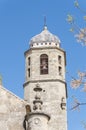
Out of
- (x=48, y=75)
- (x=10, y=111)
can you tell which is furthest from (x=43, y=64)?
(x=10, y=111)

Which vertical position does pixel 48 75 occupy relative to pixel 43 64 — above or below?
below

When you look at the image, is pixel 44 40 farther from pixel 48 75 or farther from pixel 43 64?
pixel 48 75

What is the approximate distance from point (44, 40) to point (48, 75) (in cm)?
349

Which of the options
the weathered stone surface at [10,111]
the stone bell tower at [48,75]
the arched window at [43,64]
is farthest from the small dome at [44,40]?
the weathered stone surface at [10,111]

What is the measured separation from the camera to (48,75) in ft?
112

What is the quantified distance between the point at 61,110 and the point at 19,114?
31.2 ft

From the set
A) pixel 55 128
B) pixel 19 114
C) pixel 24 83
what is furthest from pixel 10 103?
pixel 24 83

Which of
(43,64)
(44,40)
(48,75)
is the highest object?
(44,40)

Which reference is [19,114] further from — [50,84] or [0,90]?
[50,84]

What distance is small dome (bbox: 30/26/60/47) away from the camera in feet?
118

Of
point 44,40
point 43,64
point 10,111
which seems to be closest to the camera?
point 10,111

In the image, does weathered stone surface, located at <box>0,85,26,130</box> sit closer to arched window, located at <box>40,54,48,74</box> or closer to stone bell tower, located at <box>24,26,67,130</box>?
stone bell tower, located at <box>24,26,67,130</box>

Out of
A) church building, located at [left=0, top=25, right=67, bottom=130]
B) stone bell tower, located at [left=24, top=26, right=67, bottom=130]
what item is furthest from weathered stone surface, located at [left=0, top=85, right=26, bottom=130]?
stone bell tower, located at [left=24, top=26, right=67, bottom=130]

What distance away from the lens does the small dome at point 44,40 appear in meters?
36.1
